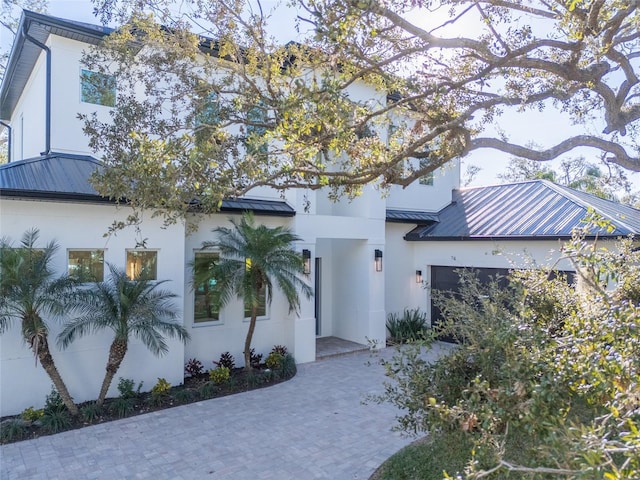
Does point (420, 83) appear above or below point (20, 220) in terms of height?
above

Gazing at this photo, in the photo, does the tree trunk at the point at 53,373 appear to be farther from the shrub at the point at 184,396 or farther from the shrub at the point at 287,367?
the shrub at the point at 287,367

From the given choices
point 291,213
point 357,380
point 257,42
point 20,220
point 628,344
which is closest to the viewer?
point 628,344

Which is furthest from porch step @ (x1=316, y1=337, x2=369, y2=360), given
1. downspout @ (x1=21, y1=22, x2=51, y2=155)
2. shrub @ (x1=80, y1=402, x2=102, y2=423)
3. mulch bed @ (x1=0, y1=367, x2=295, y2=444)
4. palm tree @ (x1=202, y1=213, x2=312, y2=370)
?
downspout @ (x1=21, y1=22, x2=51, y2=155)

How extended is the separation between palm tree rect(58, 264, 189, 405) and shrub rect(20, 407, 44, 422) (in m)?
1.03

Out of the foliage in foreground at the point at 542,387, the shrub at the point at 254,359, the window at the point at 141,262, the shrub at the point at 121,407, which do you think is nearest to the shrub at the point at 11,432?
the shrub at the point at 121,407

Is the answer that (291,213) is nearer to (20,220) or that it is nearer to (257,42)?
(257,42)

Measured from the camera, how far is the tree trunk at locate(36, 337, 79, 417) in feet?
26.2

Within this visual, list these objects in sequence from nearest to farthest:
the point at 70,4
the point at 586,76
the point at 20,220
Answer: the point at 586,76
the point at 20,220
the point at 70,4

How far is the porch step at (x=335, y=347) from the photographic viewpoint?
539 inches

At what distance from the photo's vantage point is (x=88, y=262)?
955 centimetres

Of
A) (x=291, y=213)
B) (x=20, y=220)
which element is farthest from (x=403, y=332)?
(x=20, y=220)

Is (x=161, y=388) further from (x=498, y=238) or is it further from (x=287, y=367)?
(x=498, y=238)

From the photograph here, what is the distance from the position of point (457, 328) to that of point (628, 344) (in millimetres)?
2134

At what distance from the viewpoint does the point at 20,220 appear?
862cm
